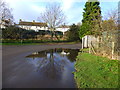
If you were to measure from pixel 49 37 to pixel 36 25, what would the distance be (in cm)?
2344

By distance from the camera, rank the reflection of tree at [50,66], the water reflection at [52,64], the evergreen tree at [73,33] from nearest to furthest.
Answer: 1. the reflection of tree at [50,66]
2. the water reflection at [52,64]
3. the evergreen tree at [73,33]

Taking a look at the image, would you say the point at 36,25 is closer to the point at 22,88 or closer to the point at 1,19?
the point at 1,19

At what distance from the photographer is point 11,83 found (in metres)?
3.40

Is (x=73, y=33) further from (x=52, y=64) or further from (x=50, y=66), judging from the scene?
(x=50, y=66)

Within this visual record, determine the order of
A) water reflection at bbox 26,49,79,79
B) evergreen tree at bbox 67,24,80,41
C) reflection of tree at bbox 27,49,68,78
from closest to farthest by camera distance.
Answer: reflection of tree at bbox 27,49,68,78 → water reflection at bbox 26,49,79,79 → evergreen tree at bbox 67,24,80,41

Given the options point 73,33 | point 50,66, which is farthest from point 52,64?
point 73,33

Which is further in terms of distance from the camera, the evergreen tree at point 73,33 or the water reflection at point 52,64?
the evergreen tree at point 73,33

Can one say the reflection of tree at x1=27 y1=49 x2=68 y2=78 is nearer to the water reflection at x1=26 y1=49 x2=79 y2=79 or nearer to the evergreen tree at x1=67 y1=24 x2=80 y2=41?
the water reflection at x1=26 y1=49 x2=79 y2=79

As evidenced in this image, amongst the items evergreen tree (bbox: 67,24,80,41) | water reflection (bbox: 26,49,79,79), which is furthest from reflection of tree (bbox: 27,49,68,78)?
evergreen tree (bbox: 67,24,80,41)

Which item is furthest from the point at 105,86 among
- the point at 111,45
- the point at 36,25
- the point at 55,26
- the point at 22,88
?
the point at 36,25

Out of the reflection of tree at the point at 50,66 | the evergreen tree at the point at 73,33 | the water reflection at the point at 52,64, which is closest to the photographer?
the reflection of tree at the point at 50,66

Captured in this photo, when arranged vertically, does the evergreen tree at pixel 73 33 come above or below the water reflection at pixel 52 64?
above

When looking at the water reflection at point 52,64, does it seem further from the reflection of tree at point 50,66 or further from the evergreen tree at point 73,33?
the evergreen tree at point 73,33

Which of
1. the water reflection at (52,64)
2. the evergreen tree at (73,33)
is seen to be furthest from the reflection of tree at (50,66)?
the evergreen tree at (73,33)
